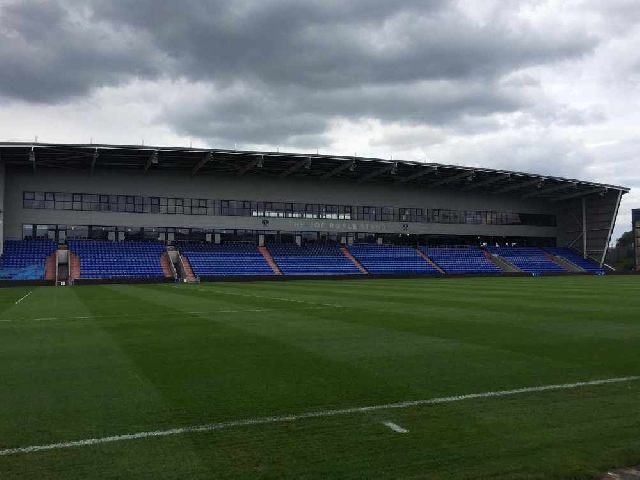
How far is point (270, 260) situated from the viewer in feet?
178

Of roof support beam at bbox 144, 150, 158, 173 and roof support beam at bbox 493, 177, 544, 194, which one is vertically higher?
roof support beam at bbox 144, 150, 158, 173

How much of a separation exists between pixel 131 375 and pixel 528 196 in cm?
6926

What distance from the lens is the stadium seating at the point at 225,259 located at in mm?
49219

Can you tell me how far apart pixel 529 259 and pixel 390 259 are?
62.3ft

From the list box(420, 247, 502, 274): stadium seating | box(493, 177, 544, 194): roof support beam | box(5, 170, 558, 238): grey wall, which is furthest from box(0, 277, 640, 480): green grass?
box(493, 177, 544, 194): roof support beam

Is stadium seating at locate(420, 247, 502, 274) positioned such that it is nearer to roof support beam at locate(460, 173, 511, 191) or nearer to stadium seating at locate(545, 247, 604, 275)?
roof support beam at locate(460, 173, 511, 191)

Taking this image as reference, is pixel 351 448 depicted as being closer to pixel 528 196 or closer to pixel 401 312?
pixel 401 312

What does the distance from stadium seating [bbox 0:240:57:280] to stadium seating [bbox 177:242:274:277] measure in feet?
41.4

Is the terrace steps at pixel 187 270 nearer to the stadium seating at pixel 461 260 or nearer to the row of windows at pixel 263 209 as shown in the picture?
the row of windows at pixel 263 209

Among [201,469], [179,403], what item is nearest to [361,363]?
[179,403]

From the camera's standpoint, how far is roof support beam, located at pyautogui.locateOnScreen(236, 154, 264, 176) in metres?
49.4

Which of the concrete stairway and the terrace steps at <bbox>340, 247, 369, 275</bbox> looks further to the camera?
the concrete stairway

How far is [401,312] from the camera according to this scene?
16.5 meters

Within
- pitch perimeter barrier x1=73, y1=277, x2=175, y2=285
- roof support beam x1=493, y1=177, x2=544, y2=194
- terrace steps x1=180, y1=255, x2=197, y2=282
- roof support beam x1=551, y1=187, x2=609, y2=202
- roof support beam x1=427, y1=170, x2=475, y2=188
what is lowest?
pitch perimeter barrier x1=73, y1=277, x2=175, y2=285
